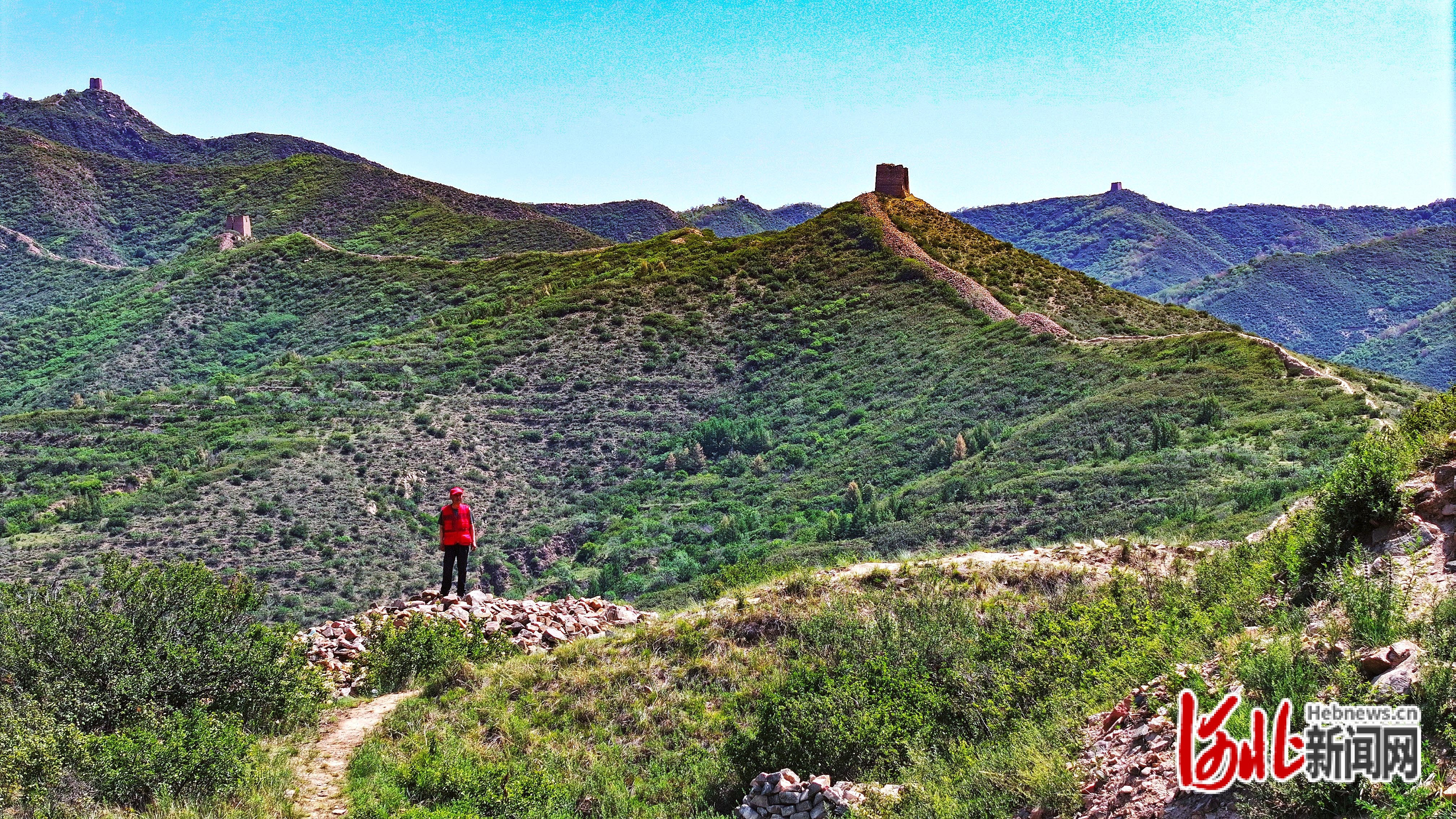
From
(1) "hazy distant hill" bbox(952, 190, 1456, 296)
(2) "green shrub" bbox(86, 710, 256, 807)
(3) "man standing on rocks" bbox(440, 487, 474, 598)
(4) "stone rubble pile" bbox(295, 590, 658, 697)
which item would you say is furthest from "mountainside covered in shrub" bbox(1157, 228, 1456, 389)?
(2) "green shrub" bbox(86, 710, 256, 807)

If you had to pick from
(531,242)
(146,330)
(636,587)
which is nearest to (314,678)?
(636,587)

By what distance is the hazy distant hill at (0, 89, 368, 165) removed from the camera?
130500mm

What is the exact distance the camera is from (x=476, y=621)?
12.4m

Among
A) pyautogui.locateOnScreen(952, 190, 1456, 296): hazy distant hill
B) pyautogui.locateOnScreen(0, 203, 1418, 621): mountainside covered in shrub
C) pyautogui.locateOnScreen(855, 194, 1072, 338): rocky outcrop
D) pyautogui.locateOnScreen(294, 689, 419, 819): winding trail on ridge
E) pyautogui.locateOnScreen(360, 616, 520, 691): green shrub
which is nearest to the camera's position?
pyautogui.locateOnScreen(294, 689, 419, 819): winding trail on ridge

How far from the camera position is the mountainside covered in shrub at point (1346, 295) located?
99.6m

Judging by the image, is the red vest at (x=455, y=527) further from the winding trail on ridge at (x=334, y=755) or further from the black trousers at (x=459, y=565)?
the winding trail on ridge at (x=334, y=755)

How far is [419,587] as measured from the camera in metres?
27.7

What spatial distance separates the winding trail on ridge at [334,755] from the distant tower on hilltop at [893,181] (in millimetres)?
52046

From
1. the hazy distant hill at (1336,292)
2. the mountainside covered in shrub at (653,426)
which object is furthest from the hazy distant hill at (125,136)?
the hazy distant hill at (1336,292)

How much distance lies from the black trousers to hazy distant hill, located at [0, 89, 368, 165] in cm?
12814

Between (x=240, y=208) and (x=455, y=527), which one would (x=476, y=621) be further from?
(x=240, y=208)

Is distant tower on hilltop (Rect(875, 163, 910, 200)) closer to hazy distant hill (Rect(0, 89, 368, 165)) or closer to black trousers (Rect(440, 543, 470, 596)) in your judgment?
black trousers (Rect(440, 543, 470, 596))

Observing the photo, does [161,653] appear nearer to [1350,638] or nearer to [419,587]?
[1350,638]

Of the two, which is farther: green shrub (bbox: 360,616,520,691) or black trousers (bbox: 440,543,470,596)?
black trousers (bbox: 440,543,470,596)
